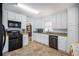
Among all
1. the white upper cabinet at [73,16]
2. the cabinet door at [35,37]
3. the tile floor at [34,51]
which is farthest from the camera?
the cabinet door at [35,37]

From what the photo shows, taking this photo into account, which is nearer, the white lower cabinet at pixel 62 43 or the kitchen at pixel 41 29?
the kitchen at pixel 41 29

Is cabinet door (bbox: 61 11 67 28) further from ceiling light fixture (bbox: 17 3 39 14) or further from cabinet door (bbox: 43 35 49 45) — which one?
ceiling light fixture (bbox: 17 3 39 14)

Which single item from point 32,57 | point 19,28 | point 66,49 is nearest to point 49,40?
point 66,49

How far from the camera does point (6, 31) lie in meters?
1.82

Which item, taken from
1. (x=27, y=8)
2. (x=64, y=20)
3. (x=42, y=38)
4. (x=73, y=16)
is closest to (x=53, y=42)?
(x=42, y=38)

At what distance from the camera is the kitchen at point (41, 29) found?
1758mm

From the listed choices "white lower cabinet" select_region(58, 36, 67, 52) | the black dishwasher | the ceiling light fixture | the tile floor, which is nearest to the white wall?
the ceiling light fixture

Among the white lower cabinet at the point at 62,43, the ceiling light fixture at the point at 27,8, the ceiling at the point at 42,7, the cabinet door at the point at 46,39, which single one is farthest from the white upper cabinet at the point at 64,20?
the ceiling light fixture at the point at 27,8

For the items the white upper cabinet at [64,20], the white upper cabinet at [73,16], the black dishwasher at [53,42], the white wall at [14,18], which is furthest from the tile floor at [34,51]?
the white upper cabinet at [73,16]

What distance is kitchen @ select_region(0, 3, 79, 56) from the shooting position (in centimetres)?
176

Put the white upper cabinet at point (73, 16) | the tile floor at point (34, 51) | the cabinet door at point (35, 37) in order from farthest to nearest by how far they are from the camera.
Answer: the cabinet door at point (35, 37) < the tile floor at point (34, 51) < the white upper cabinet at point (73, 16)

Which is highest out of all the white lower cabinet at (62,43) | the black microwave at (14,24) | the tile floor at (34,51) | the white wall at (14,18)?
the white wall at (14,18)

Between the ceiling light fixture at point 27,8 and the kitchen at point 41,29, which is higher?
the ceiling light fixture at point 27,8

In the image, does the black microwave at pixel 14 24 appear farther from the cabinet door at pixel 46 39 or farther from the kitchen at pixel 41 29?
the cabinet door at pixel 46 39
